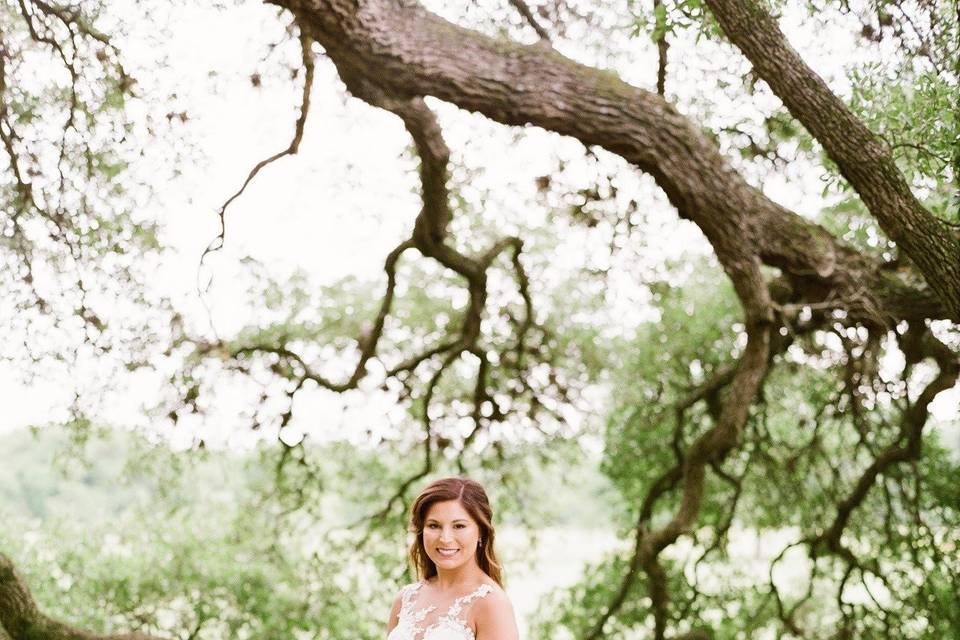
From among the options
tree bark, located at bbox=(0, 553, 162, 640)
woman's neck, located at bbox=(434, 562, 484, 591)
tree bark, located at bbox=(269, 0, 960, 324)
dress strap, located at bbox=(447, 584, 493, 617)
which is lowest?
dress strap, located at bbox=(447, 584, 493, 617)

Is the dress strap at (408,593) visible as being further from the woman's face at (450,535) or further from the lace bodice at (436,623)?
the woman's face at (450,535)

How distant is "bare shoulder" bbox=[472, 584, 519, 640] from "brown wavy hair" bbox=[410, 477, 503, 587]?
16 centimetres

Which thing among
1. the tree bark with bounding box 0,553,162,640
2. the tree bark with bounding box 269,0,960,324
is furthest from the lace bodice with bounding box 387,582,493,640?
the tree bark with bounding box 269,0,960,324

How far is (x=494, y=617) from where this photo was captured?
3473 mm

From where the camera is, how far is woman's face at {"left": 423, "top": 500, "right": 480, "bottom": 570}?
357 centimetres

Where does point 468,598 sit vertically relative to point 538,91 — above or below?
below

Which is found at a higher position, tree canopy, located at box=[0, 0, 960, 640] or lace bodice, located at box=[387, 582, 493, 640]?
tree canopy, located at box=[0, 0, 960, 640]

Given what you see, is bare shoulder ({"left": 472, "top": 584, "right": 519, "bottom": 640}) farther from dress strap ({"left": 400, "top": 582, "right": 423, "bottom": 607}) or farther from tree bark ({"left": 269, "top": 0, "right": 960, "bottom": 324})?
tree bark ({"left": 269, "top": 0, "right": 960, "bottom": 324})

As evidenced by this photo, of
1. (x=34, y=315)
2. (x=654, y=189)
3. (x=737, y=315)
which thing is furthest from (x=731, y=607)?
(x=34, y=315)

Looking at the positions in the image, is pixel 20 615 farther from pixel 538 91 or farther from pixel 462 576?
pixel 538 91

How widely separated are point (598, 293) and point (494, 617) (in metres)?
5.55

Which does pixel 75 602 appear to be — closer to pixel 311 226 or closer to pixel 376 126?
pixel 311 226

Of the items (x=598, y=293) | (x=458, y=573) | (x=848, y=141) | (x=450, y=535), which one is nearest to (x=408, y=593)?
(x=458, y=573)

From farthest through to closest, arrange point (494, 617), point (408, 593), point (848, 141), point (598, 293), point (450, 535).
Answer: point (598, 293) → point (848, 141) → point (408, 593) → point (450, 535) → point (494, 617)
